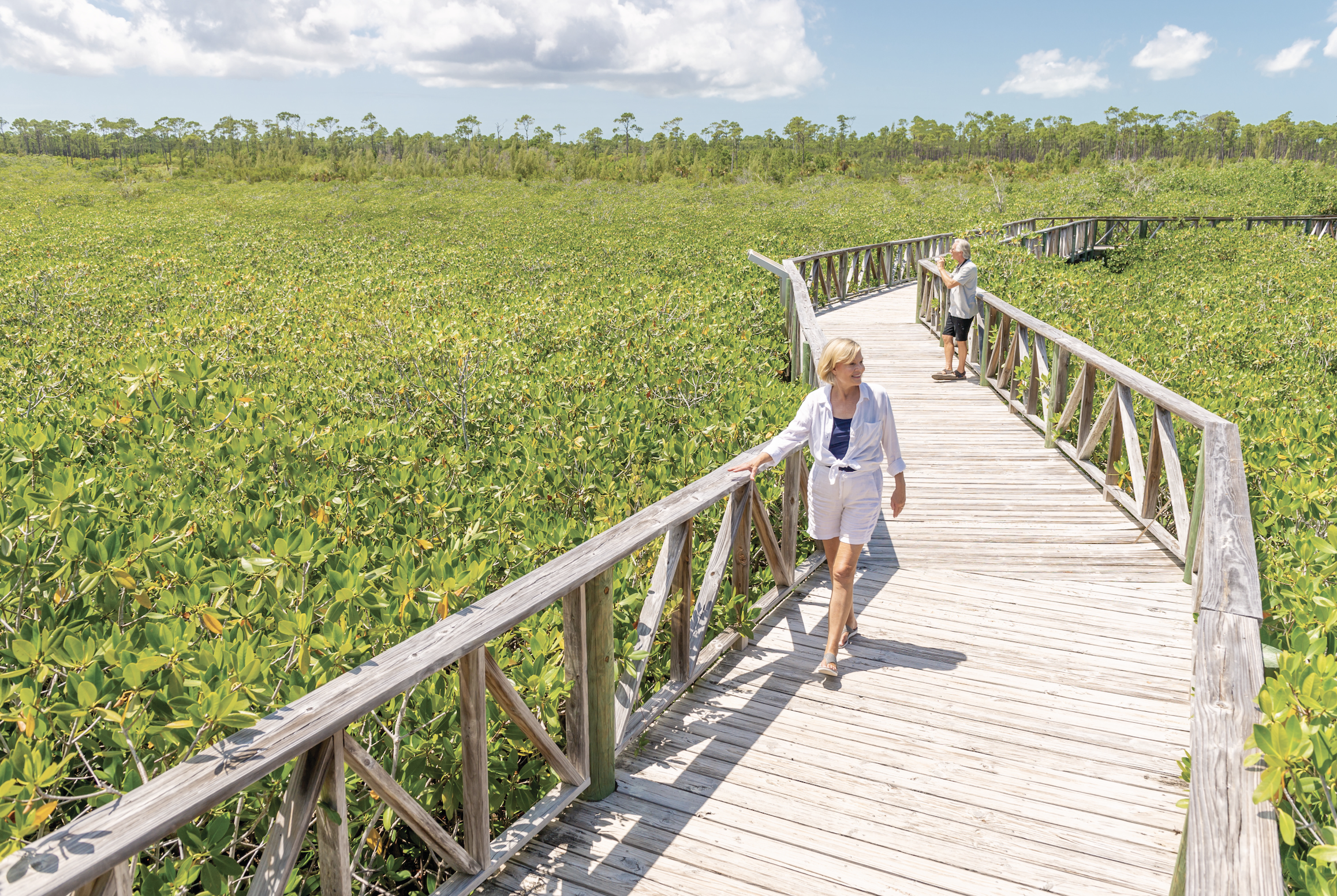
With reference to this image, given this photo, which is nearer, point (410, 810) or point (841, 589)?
point (410, 810)

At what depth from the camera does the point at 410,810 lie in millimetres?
2238

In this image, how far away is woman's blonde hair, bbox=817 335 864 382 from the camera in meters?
3.76

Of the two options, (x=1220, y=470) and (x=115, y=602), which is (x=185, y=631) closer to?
(x=115, y=602)

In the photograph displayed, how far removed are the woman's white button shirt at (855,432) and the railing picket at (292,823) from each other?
2.57 meters

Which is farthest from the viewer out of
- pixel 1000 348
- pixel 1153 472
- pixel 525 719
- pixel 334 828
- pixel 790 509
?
pixel 1000 348

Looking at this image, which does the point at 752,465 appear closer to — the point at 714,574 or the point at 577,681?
the point at 714,574

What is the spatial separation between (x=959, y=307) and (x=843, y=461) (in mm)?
6447

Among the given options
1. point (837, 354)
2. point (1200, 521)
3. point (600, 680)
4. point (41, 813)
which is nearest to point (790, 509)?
point (837, 354)

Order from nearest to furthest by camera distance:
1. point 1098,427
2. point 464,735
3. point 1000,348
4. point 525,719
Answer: point 464,735 < point 525,719 < point 1098,427 < point 1000,348

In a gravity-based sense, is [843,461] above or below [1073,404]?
above

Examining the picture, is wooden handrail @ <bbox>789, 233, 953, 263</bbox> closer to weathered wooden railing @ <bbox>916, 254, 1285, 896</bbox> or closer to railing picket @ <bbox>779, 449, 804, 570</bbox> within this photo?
weathered wooden railing @ <bbox>916, 254, 1285, 896</bbox>

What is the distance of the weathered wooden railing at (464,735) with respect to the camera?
1.52 meters

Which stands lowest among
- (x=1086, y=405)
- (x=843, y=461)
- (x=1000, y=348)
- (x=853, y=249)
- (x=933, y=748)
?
(x=933, y=748)

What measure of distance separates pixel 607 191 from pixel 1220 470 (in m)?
47.6
